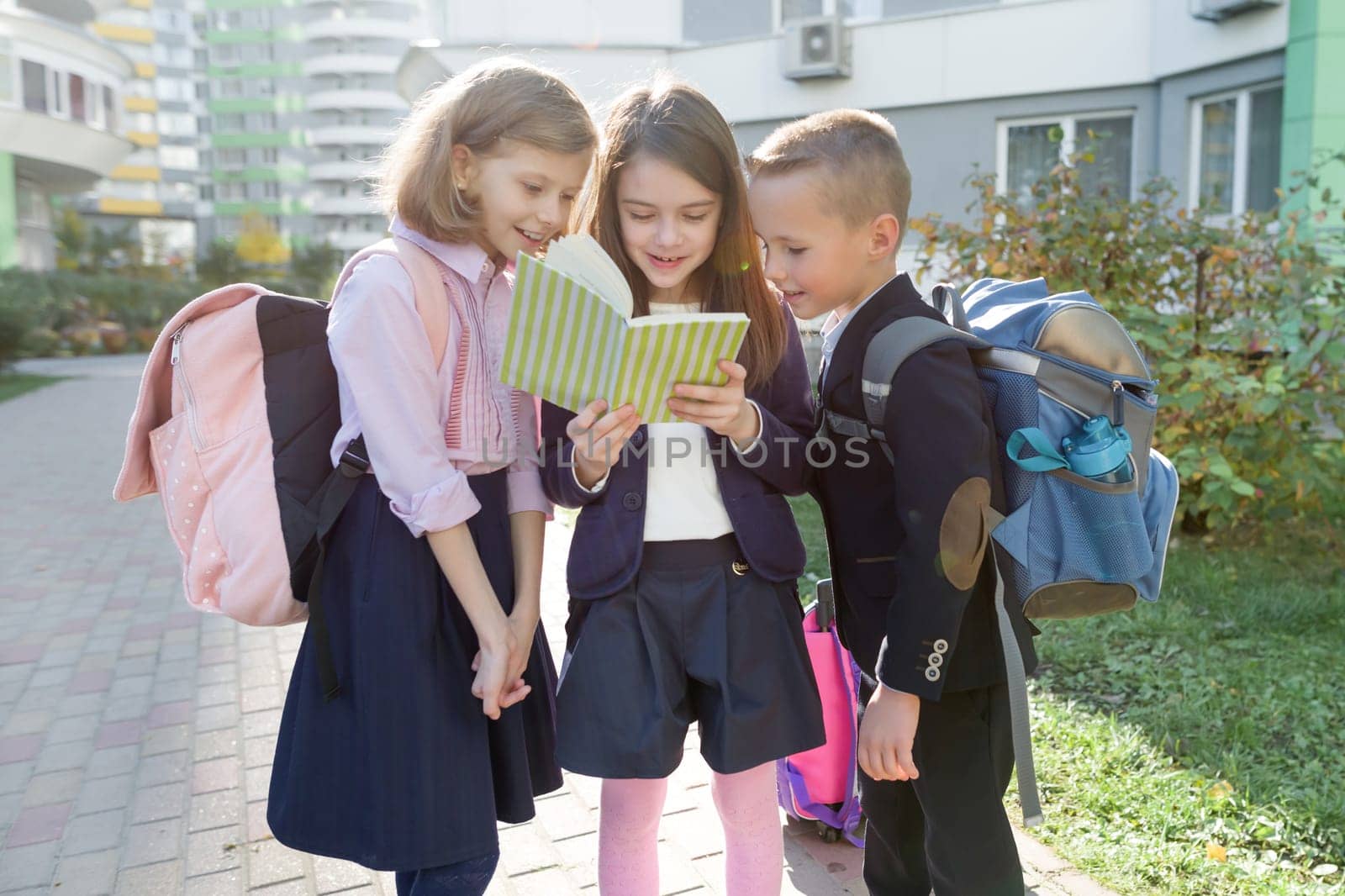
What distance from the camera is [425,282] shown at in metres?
1.68

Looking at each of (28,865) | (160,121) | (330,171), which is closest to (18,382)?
(28,865)

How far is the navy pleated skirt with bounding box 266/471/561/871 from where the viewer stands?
167 centimetres

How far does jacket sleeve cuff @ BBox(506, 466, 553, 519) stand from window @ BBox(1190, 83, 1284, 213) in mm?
10107

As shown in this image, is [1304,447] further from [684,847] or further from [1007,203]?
[684,847]

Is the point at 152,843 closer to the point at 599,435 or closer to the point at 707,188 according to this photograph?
the point at 599,435

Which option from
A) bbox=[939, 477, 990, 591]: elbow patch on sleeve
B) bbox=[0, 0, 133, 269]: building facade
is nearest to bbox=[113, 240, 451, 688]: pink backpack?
bbox=[939, 477, 990, 591]: elbow patch on sleeve

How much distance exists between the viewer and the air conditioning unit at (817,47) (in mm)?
12414

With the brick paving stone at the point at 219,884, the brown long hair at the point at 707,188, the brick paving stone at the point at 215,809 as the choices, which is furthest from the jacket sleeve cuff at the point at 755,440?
the brick paving stone at the point at 215,809

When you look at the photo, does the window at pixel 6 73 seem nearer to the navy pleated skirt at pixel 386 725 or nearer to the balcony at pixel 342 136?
the navy pleated skirt at pixel 386 725

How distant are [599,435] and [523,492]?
0.31 metres

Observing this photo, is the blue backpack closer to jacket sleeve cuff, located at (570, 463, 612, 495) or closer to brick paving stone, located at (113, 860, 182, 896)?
jacket sleeve cuff, located at (570, 463, 612, 495)

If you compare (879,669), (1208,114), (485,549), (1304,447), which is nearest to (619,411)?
(485,549)

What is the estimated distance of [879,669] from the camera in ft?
5.48

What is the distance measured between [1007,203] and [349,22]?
257 ft
